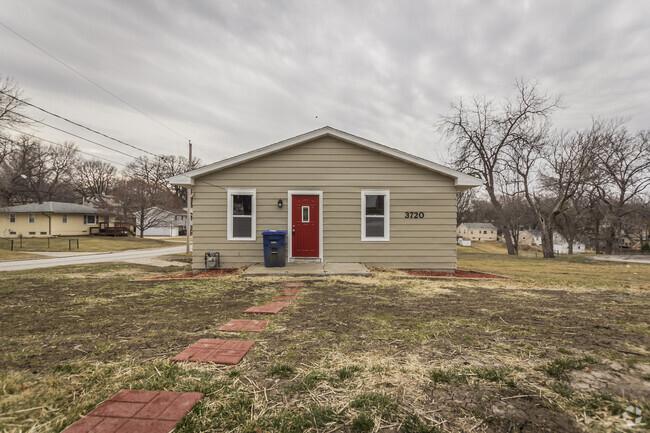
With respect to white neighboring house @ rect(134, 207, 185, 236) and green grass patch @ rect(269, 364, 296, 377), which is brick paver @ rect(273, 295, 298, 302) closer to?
green grass patch @ rect(269, 364, 296, 377)

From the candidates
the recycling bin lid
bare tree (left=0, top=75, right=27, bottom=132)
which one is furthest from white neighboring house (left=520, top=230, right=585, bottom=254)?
bare tree (left=0, top=75, right=27, bottom=132)

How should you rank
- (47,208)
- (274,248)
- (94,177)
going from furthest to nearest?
(94,177)
(47,208)
(274,248)

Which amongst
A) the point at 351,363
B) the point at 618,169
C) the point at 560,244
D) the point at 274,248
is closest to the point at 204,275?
the point at 274,248

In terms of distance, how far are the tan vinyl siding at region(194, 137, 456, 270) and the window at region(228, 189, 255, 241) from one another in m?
0.19

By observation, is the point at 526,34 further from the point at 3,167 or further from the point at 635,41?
the point at 3,167

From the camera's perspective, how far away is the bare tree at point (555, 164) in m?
18.6

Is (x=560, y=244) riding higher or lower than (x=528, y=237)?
lower

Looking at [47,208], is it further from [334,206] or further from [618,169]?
[618,169]

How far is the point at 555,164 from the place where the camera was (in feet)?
67.4

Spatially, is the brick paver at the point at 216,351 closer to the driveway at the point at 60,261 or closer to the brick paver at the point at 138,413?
the brick paver at the point at 138,413

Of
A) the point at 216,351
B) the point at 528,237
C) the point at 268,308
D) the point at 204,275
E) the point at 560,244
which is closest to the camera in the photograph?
the point at 216,351

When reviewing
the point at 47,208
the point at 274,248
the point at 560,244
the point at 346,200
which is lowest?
the point at 560,244

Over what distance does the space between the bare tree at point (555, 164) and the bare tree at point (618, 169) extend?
113 cm

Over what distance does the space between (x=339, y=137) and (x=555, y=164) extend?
19303 mm
